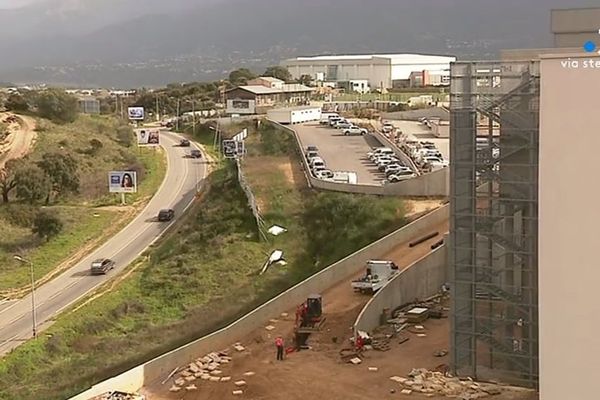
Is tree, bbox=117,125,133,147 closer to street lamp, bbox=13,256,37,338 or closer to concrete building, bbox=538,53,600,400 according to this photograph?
street lamp, bbox=13,256,37,338

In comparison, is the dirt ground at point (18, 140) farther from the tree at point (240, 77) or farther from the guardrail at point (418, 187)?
the tree at point (240, 77)

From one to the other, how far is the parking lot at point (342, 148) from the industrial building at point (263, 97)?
1480 centimetres

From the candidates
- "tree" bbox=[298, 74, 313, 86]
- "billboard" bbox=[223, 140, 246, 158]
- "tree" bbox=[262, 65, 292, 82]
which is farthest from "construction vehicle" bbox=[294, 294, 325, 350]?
"tree" bbox=[262, 65, 292, 82]

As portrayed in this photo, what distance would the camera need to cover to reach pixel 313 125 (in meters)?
63.7

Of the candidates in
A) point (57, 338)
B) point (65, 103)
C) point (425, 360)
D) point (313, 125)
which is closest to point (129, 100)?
point (65, 103)

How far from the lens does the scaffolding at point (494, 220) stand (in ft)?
61.4

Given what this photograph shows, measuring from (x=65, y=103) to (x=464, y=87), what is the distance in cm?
5384

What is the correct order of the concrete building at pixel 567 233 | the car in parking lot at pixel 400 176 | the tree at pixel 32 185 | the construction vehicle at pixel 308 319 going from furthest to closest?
the tree at pixel 32 185, the car in parking lot at pixel 400 176, the construction vehicle at pixel 308 319, the concrete building at pixel 567 233

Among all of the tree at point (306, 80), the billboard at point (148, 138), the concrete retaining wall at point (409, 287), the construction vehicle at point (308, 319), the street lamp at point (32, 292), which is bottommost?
the street lamp at point (32, 292)

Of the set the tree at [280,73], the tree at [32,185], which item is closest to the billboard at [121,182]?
the tree at [32,185]

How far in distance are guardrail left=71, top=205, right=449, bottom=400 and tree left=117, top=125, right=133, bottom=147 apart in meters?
37.7

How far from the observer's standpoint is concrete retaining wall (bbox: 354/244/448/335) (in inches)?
946

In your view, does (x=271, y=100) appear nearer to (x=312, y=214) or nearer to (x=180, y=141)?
(x=180, y=141)

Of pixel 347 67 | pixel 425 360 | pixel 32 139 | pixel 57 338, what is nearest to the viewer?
pixel 425 360
